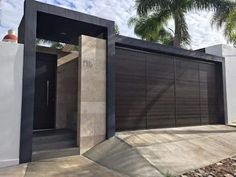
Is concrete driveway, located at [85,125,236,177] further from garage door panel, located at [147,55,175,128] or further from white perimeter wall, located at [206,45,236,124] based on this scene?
white perimeter wall, located at [206,45,236,124]

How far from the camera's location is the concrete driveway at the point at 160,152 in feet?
16.6

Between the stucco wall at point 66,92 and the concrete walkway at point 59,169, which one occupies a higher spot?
the stucco wall at point 66,92

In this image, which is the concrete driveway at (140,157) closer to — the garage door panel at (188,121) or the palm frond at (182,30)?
the garage door panel at (188,121)

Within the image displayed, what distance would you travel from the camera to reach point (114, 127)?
695 cm

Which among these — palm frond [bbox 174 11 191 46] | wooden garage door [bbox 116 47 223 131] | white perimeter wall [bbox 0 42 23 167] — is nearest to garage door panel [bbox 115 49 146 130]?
wooden garage door [bbox 116 47 223 131]

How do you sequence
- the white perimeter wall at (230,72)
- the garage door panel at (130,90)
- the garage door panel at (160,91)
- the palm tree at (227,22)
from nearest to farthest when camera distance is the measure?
the garage door panel at (130,90)
the garage door panel at (160,91)
the palm tree at (227,22)
the white perimeter wall at (230,72)

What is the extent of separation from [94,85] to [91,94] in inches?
11.3

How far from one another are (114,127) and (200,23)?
10.7m

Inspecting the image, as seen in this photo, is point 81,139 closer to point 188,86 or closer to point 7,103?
point 7,103

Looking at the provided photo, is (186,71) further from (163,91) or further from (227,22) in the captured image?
(227,22)

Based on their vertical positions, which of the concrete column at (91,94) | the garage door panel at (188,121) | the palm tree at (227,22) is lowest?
the garage door panel at (188,121)

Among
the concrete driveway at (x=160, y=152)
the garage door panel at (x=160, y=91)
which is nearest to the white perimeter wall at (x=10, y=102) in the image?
the concrete driveway at (x=160, y=152)

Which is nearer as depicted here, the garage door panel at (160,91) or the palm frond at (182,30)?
the garage door panel at (160,91)

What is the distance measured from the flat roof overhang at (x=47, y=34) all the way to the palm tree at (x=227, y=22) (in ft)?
18.6
